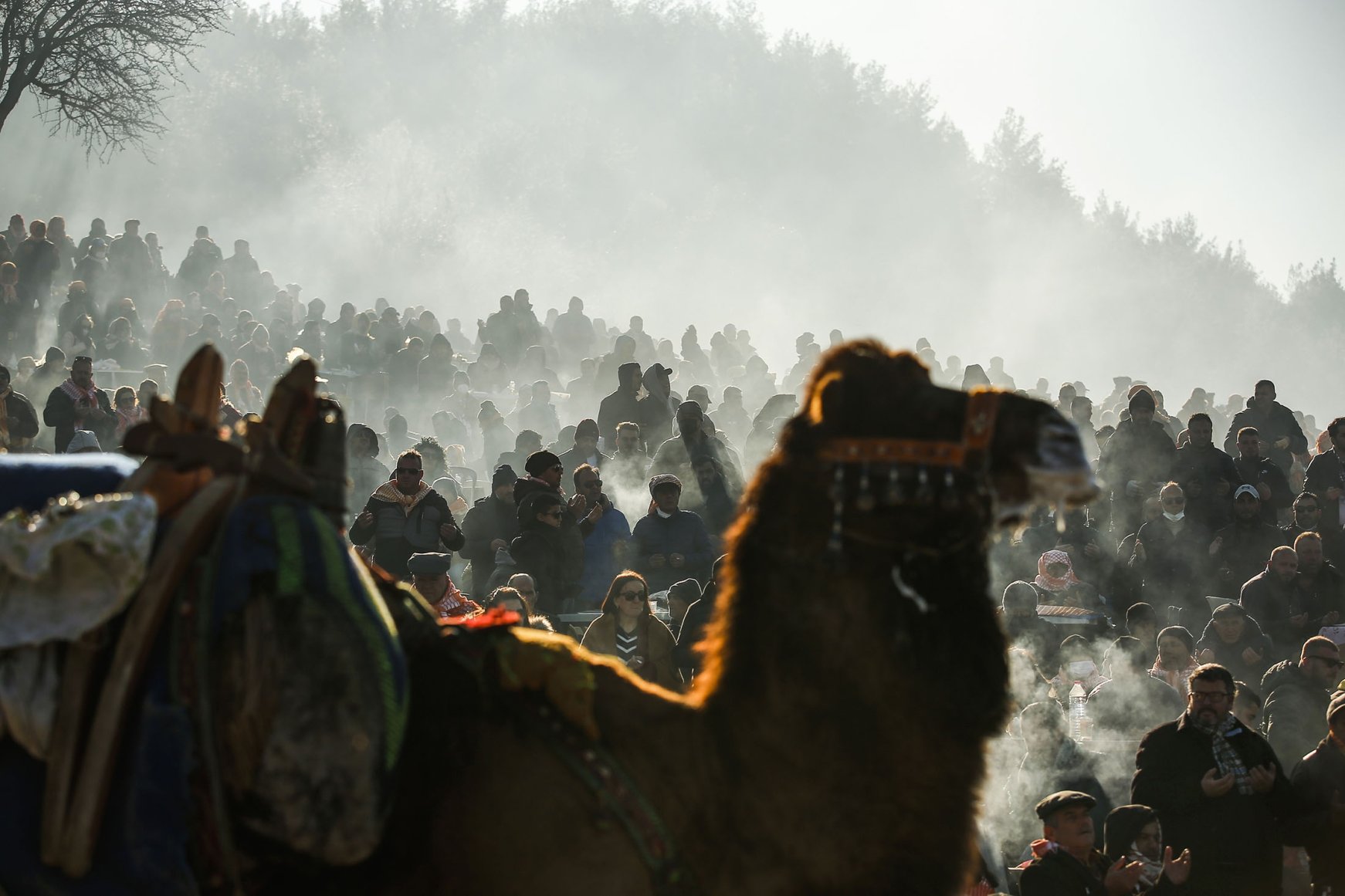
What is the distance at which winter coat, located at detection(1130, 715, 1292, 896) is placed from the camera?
725cm

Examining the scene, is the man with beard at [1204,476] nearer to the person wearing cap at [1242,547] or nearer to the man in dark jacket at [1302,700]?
the person wearing cap at [1242,547]

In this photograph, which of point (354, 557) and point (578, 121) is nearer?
point (354, 557)

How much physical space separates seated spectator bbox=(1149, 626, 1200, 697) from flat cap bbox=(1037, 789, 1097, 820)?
3096 mm

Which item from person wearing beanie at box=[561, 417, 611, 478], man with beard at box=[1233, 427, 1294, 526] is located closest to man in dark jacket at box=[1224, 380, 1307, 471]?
man with beard at box=[1233, 427, 1294, 526]

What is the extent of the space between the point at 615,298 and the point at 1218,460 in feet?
93.8

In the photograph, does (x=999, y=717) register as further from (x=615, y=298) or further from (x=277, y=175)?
(x=277, y=175)

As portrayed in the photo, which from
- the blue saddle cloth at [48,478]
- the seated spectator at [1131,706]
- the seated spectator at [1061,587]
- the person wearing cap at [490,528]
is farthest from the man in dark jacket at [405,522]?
the blue saddle cloth at [48,478]

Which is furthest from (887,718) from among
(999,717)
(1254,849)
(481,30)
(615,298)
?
(481,30)

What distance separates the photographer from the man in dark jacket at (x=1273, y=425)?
49.3 feet

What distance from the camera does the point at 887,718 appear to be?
3088mm

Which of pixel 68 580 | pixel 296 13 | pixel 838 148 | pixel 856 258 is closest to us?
pixel 68 580

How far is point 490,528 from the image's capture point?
38.1 feet

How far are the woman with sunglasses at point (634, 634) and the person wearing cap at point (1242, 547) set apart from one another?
6312 mm

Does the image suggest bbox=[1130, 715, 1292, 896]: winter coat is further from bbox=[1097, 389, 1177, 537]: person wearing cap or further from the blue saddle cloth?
bbox=[1097, 389, 1177, 537]: person wearing cap
